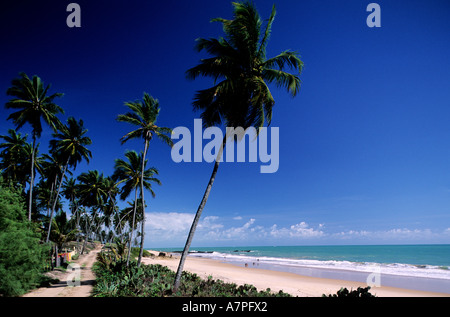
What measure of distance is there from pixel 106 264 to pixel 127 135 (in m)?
9.07

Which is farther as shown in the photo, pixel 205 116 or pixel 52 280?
pixel 52 280

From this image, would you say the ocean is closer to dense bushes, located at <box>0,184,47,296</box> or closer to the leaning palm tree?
the leaning palm tree

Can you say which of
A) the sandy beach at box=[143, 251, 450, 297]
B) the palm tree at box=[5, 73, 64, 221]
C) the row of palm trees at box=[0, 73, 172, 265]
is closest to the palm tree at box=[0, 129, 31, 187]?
the row of palm trees at box=[0, 73, 172, 265]

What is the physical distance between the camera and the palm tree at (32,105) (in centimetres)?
1689

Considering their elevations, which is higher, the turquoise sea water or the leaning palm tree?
the leaning palm tree

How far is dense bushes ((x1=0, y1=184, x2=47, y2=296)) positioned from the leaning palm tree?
629 cm

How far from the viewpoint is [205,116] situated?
34.0ft

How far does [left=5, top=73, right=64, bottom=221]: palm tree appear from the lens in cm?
1689

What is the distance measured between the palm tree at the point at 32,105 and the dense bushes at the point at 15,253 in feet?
28.7

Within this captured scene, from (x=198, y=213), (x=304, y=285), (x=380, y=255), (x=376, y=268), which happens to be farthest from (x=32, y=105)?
(x=380, y=255)

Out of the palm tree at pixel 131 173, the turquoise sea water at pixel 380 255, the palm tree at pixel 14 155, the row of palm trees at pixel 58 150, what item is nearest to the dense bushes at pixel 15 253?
the row of palm trees at pixel 58 150
